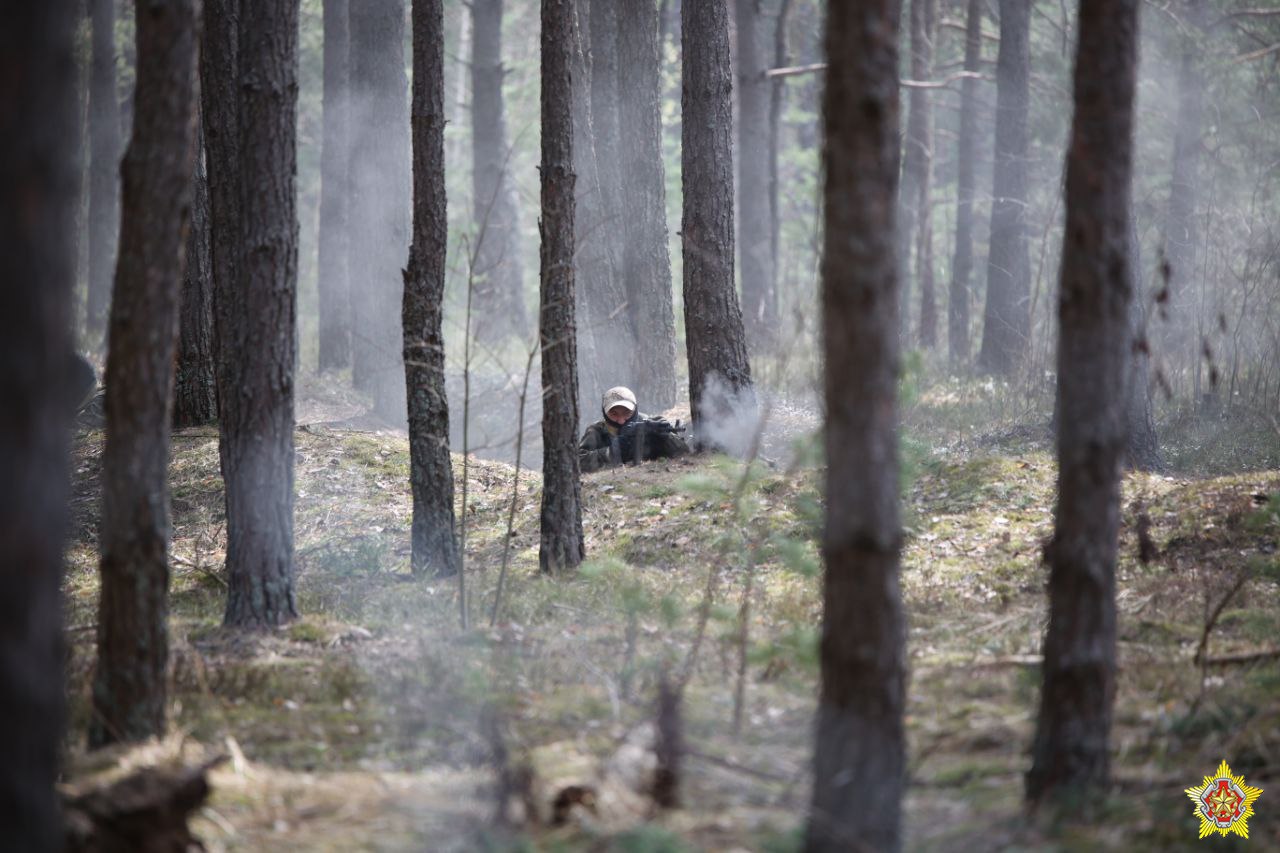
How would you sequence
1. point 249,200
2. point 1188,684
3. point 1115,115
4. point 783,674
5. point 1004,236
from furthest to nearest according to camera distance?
point 1004,236 → point 249,200 → point 783,674 → point 1188,684 → point 1115,115

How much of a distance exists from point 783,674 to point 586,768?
169cm

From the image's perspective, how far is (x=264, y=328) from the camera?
6879 millimetres

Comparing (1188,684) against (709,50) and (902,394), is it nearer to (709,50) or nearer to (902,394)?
(902,394)

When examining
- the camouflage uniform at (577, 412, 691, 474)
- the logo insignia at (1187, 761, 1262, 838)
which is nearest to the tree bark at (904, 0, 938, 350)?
the camouflage uniform at (577, 412, 691, 474)

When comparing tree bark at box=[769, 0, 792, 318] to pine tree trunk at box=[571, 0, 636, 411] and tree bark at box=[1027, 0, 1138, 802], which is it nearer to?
pine tree trunk at box=[571, 0, 636, 411]

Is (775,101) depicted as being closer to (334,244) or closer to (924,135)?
(924,135)

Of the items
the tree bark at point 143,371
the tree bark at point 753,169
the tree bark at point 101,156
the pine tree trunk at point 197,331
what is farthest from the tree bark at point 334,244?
the tree bark at point 143,371

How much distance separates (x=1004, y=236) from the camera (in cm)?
1873

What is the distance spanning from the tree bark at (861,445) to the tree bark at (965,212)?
1655 centimetres

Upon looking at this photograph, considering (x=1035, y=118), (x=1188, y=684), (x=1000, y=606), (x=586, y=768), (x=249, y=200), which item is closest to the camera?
(x=586, y=768)

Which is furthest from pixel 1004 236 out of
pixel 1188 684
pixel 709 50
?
pixel 1188 684

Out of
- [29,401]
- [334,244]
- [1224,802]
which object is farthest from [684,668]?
[334,244]

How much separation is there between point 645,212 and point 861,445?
11151 mm

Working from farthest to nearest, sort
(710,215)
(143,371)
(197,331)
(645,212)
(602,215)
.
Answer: (602,215), (645,212), (197,331), (710,215), (143,371)
